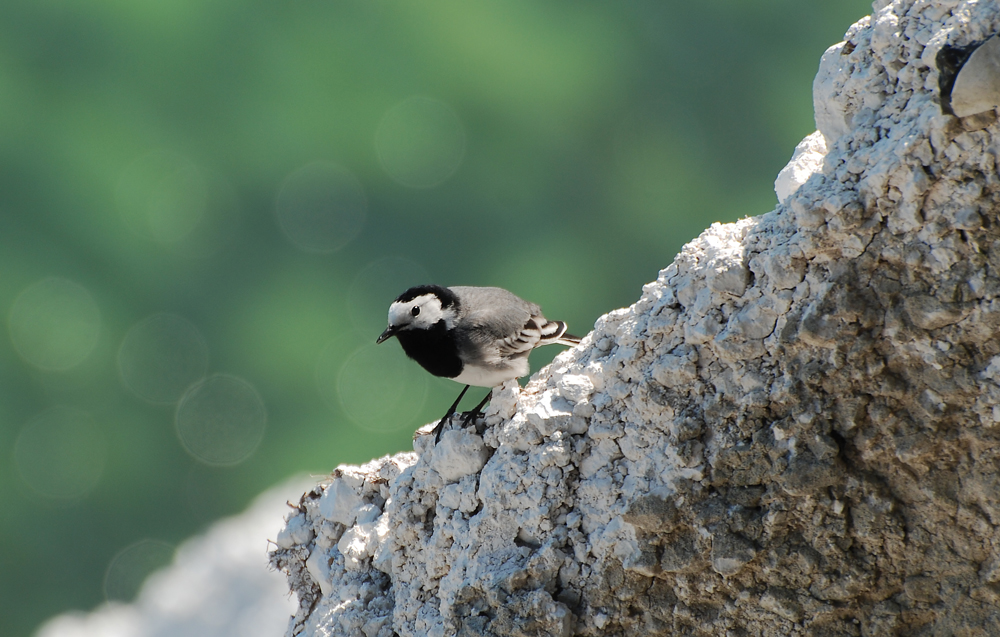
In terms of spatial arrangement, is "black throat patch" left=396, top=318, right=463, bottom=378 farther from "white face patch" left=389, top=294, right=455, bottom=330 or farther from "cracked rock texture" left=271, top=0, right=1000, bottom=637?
"cracked rock texture" left=271, top=0, right=1000, bottom=637

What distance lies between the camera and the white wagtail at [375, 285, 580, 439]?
2.37m

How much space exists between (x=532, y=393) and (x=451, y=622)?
0.50 m

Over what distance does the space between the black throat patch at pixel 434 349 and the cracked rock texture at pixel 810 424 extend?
854 millimetres

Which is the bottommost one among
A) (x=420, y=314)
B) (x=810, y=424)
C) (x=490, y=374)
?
(x=810, y=424)

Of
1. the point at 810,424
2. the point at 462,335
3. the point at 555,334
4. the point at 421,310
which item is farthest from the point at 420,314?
the point at 810,424

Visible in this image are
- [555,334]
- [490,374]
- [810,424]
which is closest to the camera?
[810,424]

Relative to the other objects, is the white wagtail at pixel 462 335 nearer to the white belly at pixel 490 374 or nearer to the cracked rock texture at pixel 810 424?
the white belly at pixel 490 374

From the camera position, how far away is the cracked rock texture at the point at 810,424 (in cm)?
112

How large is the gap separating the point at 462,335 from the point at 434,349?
0.33 feet

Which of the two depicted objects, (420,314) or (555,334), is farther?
(555,334)

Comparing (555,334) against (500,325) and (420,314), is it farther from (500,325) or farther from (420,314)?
(420,314)

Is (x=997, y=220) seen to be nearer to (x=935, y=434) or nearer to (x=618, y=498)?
(x=935, y=434)

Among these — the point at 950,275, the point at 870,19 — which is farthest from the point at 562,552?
the point at 870,19

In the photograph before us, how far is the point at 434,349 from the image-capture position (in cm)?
241
